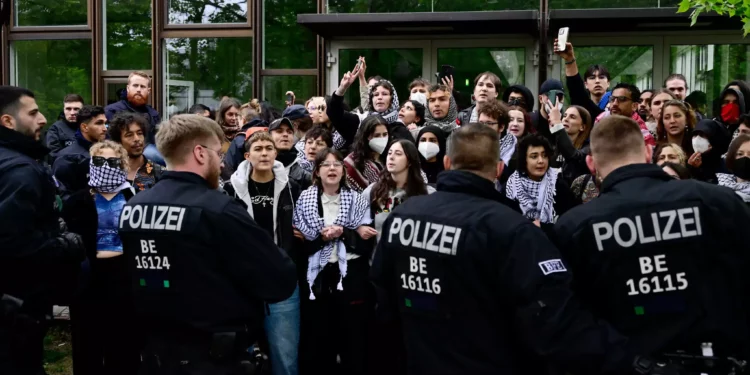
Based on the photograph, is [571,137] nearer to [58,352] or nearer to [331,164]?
[331,164]

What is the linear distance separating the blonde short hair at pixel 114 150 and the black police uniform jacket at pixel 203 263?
2.18 m

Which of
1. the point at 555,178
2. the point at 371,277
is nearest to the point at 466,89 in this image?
the point at 555,178

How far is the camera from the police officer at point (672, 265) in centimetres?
338

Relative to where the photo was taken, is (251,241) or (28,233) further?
(28,233)

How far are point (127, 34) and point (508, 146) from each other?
28.3 ft

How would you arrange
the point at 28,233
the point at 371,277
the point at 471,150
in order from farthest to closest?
the point at 28,233, the point at 371,277, the point at 471,150

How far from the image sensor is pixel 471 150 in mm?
3777

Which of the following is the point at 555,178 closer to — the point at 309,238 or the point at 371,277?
the point at 309,238

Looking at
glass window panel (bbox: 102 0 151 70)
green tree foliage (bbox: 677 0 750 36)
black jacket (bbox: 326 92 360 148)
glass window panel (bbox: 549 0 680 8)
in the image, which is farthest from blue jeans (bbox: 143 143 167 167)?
glass window panel (bbox: 549 0 680 8)

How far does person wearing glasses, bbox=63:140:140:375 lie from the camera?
599 cm

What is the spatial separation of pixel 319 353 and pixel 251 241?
279 centimetres

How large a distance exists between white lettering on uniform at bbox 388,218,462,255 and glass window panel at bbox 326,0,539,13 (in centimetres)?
761

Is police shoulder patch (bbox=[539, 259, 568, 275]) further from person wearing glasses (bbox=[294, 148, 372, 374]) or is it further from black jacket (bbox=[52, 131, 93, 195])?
black jacket (bbox=[52, 131, 93, 195])

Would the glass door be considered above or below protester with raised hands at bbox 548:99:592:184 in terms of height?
above
